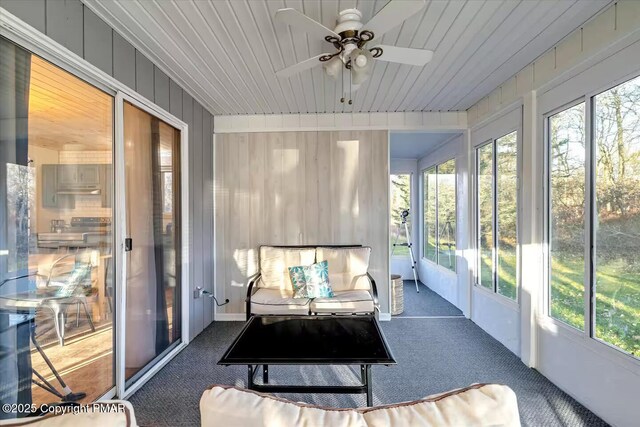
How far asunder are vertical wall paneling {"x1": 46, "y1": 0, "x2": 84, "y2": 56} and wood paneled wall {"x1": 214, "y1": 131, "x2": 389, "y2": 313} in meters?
2.06

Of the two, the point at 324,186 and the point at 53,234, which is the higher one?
the point at 324,186

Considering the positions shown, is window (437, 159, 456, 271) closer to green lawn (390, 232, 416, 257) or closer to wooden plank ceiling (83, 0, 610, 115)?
green lawn (390, 232, 416, 257)

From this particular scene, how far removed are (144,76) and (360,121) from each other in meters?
2.33

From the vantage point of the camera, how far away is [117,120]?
2.07 meters

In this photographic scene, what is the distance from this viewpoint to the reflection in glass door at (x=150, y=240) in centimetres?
223

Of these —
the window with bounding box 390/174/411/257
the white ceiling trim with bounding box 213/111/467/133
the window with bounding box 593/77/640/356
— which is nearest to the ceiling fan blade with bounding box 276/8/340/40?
the window with bounding box 593/77/640/356

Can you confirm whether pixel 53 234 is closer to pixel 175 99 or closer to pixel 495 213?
pixel 175 99

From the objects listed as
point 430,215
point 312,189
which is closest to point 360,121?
point 312,189

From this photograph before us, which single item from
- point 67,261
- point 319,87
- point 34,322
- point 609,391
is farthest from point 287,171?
point 609,391

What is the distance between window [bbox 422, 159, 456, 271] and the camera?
Answer: 4.27m

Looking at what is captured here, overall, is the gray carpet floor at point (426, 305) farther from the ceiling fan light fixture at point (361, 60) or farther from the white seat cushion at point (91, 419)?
the white seat cushion at point (91, 419)

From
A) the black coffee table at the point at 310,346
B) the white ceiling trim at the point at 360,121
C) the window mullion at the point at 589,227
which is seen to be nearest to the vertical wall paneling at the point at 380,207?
the white ceiling trim at the point at 360,121

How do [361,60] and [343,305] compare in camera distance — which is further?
[343,305]

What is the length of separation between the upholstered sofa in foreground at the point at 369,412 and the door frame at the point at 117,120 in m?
1.86
